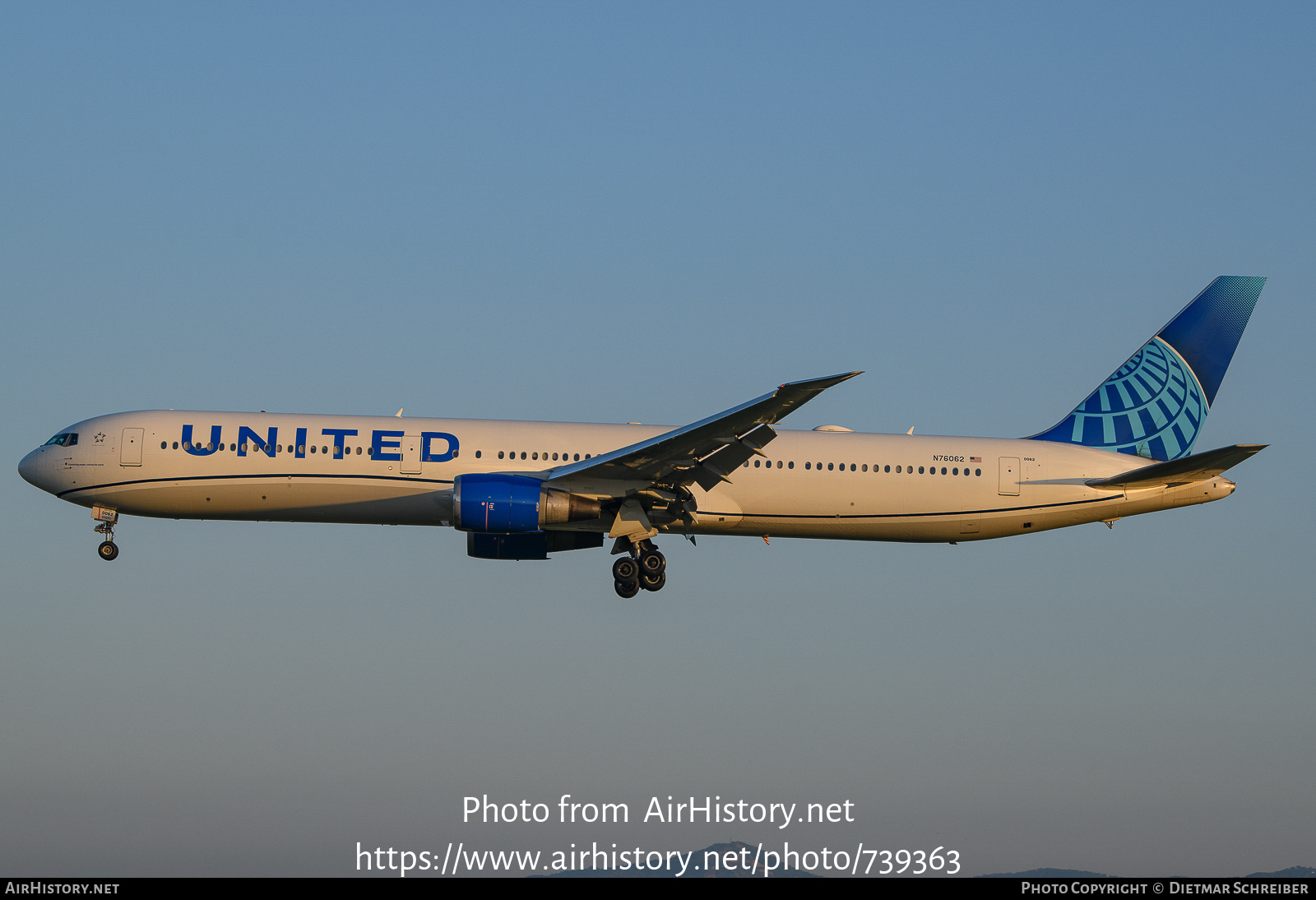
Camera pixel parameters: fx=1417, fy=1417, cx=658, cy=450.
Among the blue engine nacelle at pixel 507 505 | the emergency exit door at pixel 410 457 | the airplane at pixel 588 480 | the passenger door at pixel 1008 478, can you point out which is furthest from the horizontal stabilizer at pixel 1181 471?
the emergency exit door at pixel 410 457

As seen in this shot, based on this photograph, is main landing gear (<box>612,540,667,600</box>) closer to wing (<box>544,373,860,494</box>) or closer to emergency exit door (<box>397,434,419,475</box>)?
wing (<box>544,373,860,494</box>)

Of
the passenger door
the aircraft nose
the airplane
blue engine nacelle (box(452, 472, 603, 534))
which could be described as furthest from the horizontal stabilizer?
the aircraft nose

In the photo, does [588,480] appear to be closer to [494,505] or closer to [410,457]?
[494,505]

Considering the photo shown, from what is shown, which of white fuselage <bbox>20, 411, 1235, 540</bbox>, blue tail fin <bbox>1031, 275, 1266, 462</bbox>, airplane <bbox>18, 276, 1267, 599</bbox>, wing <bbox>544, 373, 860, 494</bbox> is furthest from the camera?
blue tail fin <bbox>1031, 275, 1266, 462</bbox>

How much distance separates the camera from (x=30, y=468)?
3569cm

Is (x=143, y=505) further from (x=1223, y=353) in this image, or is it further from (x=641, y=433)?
(x=1223, y=353)

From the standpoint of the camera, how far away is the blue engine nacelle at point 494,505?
32.0 m

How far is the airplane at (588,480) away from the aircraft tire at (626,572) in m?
0.04

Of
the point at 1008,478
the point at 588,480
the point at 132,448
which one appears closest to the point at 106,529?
the point at 132,448

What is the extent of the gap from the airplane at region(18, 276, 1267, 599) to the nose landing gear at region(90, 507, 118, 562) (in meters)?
0.04

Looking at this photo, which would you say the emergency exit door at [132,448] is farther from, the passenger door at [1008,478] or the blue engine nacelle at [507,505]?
the passenger door at [1008,478]

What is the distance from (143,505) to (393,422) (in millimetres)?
6414

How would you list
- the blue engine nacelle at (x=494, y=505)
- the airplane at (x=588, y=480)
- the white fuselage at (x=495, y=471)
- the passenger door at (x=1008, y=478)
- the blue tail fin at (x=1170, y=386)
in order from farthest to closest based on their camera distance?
the blue tail fin at (x=1170, y=386)
the passenger door at (x=1008, y=478)
the white fuselage at (x=495, y=471)
the airplane at (x=588, y=480)
the blue engine nacelle at (x=494, y=505)

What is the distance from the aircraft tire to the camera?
3428cm
